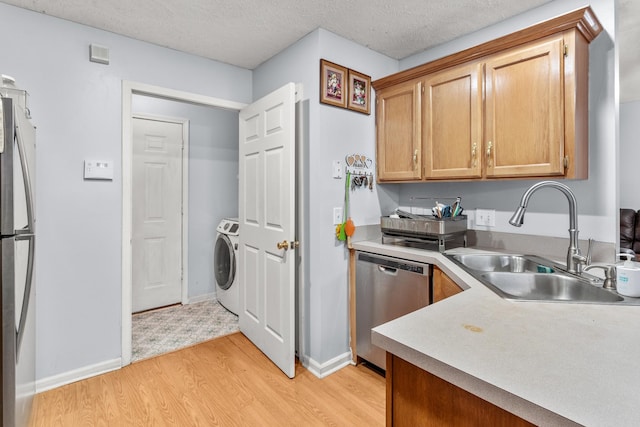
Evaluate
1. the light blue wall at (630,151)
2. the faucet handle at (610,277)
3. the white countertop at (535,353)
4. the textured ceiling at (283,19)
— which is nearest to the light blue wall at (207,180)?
the textured ceiling at (283,19)

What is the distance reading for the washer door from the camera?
333 cm

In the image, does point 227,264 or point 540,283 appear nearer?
point 540,283

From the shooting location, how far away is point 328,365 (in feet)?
7.57

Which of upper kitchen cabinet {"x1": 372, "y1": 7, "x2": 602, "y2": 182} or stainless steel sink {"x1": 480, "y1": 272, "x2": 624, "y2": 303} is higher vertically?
upper kitchen cabinet {"x1": 372, "y1": 7, "x2": 602, "y2": 182}

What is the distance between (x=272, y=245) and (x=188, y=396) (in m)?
1.06

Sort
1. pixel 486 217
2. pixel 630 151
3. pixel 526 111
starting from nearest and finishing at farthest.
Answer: pixel 526 111, pixel 486 217, pixel 630 151

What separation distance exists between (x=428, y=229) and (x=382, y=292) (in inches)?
20.3

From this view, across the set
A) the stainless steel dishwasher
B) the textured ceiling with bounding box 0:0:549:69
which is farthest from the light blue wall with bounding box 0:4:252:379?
the stainless steel dishwasher

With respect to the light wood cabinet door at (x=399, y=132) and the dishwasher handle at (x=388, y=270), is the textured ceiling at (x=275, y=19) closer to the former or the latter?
the light wood cabinet door at (x=399, y=132)

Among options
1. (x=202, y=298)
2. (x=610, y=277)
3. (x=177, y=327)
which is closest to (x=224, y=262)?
(x=202, y=298)

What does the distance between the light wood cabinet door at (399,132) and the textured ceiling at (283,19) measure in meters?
0.40

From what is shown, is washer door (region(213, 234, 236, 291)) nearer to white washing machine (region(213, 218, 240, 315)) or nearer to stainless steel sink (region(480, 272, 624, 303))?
white washing machine (region(213, 218, 240, 315))

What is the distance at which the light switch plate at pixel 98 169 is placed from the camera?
2184mm

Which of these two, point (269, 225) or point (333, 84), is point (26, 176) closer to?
point (269, 225)
